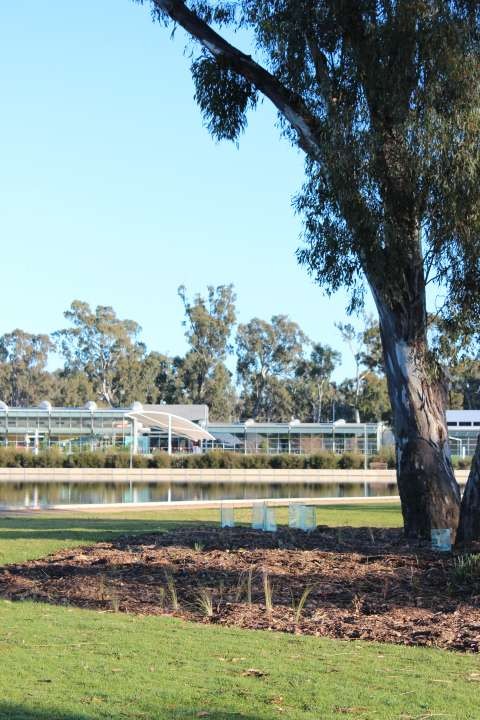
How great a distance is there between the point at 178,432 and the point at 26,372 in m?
38.5

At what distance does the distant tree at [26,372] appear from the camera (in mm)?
91750

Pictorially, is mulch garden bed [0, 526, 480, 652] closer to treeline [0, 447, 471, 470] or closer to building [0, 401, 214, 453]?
treeline [0, 447, 471, 470]

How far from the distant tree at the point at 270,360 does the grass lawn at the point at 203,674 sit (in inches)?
2876

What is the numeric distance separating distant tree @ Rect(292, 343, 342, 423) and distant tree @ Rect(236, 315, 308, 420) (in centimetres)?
96

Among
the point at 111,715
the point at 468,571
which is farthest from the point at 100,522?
the point at 111,715

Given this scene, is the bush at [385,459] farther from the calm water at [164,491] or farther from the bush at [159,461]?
the bush at [159,461]

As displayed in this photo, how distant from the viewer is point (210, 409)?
76.9 meters

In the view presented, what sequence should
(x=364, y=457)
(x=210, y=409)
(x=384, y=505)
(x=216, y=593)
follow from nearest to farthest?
(x=216, y=593), (x=384, y=505), (x=364, y=457), (x=210, y=409)

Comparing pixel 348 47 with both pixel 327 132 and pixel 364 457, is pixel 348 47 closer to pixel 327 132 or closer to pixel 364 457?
pixel 327 132

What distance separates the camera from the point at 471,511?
10.6 meters

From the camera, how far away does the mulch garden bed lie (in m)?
7.24

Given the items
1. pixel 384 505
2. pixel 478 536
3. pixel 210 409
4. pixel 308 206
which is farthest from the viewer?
pixel 210 409

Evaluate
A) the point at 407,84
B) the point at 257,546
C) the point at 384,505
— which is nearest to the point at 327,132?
the point at 407,84

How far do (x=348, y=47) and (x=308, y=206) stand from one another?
2.11 meters
